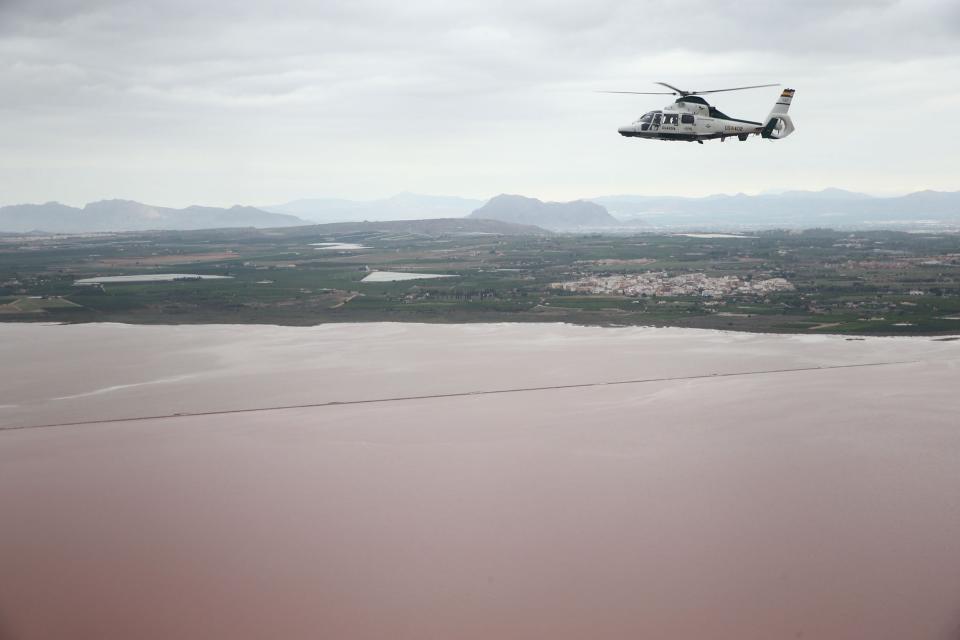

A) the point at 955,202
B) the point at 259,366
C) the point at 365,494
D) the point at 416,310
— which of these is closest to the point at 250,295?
the point at 416,310

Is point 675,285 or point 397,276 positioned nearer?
point 675,285

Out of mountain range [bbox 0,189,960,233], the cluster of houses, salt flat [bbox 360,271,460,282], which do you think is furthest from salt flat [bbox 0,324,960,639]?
mountain range [bbox 0,189,960,233]

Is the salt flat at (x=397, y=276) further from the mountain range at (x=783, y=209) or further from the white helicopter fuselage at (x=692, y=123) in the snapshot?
the mountain range at (x=783, y=209)

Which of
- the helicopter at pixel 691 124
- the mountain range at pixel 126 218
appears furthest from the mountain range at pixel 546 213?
the helicopter at pixel 691 124

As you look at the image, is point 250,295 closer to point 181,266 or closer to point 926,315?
point 181,266

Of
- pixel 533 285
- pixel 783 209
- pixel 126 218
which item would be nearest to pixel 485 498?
pixel 533 285

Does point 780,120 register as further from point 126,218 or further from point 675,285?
point 126,218

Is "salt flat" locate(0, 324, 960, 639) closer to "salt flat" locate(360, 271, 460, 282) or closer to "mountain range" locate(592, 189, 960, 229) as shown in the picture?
"salt flat" locate(360, 271, 460, 282)
